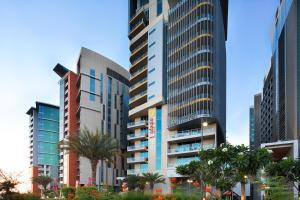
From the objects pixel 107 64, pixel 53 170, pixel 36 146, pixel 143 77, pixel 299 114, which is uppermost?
pixel 107 64

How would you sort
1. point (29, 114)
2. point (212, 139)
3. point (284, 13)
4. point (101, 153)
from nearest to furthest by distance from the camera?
point (101, 153) → point (212, 139) → point (284, 13) → point (29, 114)

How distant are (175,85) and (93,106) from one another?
3896 cm

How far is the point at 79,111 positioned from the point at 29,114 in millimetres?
62733

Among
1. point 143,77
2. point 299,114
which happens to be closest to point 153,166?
point 143,77

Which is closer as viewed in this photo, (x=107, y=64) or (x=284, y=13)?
(x=284, y=13)

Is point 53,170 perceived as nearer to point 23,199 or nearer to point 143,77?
point 143,77

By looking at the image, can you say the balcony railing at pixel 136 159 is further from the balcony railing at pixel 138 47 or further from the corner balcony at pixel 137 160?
the balcony railing at pixel 138 47

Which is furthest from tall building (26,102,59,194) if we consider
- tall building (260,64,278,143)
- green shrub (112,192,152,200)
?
green shrub (112,192,152,200)

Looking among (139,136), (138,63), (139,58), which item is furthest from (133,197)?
(139,58)

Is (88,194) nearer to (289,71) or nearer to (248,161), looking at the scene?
(248,161)

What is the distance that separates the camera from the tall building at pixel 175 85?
5800 centimetres

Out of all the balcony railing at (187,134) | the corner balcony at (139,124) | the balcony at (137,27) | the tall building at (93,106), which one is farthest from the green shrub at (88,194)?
the tall building at (93,106)

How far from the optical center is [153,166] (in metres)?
66.2

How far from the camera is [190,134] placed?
60.3 meters
